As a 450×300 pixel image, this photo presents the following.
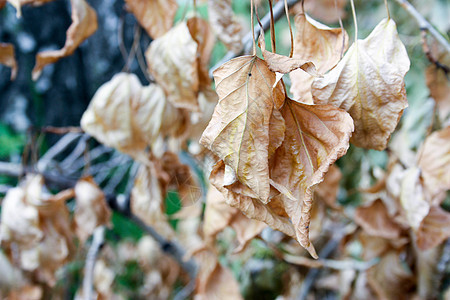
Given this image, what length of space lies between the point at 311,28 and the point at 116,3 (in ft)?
4.19

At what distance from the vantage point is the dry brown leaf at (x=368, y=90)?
325mm

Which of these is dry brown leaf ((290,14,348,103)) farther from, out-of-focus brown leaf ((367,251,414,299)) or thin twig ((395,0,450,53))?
out-of-focus brown leaf ((367,251,414,299))

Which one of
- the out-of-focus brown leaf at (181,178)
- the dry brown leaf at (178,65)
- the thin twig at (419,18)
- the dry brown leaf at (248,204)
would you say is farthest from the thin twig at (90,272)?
the thin twig at (419,18)

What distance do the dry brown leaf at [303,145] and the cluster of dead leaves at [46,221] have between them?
45cm

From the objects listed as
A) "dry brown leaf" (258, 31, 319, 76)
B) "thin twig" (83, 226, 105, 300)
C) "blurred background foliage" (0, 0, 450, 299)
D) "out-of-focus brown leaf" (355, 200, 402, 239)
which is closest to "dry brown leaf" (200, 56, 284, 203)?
"dry brown leaf" (258, 31, 319, 76)

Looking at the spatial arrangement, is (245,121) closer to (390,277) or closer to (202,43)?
(202,43)

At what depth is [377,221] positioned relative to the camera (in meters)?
0.66

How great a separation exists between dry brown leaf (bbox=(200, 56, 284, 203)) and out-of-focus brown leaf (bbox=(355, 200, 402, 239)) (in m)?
0.43

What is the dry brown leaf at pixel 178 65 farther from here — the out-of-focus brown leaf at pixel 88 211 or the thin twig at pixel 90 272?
the thin twig at pixel 90 272

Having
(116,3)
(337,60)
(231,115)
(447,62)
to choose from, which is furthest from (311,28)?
(116,3)

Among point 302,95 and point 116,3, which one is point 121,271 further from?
point 302,95

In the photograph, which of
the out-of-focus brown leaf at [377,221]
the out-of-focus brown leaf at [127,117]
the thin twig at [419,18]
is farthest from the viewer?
the out-of-focus brown leaf at [377,221]

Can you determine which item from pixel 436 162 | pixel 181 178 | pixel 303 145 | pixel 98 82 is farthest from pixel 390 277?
pixel 98 82

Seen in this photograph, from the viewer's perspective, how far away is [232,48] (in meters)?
0.48
